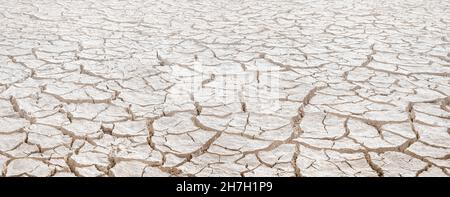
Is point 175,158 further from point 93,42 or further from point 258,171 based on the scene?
point 93,42

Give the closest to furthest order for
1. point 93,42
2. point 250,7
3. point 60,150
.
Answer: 1. point 60,150
2. point 93,42
3. point 250,7

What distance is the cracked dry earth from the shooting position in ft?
6.37

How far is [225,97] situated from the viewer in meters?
2.65

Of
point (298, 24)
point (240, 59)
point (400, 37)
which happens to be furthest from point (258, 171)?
point (298, 24)

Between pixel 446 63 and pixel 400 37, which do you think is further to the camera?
pixel 400 37

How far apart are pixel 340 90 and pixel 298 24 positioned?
6.69ft

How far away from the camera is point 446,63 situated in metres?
3.26

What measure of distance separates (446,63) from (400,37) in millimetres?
835

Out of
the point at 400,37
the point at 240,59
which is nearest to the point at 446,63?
the point at 400,37

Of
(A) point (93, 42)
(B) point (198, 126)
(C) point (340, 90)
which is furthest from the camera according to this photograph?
(A) point (93, 42)

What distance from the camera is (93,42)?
12.7ft

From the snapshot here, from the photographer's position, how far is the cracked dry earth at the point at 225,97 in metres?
1.94

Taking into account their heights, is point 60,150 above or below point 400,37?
below
